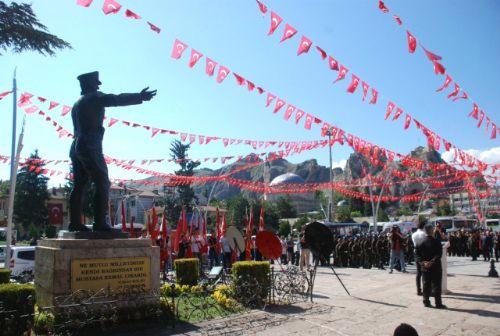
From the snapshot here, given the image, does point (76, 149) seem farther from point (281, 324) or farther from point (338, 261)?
point (338, 261)

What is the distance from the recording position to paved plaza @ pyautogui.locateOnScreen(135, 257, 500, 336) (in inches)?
260

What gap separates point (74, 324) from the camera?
6.09 meters

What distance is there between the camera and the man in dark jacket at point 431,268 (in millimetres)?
8352

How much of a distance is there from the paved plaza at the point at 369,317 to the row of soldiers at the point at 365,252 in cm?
799

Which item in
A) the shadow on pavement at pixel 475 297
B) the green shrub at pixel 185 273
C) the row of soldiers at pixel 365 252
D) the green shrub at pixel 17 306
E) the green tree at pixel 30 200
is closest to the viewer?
the green shrub at pixel 17 306

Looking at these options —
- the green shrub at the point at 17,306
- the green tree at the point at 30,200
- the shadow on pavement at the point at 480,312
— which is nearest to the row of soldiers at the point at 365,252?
the shadow on pavement at the point at 480,312

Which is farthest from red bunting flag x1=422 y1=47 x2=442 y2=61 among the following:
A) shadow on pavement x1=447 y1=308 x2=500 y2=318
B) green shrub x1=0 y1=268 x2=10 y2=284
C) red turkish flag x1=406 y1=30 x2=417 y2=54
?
green shrub x1=0 y1=268 x2=10 y2=284

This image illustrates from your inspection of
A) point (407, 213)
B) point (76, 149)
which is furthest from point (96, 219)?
point (407, 213)

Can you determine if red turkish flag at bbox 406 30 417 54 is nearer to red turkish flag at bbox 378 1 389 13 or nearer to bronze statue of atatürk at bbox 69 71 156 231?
red turkish flag at bbox 378 1 389 13

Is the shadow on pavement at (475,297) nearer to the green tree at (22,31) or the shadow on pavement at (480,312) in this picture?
the shadow on pavement at (480,312)

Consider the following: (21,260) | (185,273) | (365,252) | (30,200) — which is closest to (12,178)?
(21,260)

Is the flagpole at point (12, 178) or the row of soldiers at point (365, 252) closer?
the flagpole at point (12, 178)

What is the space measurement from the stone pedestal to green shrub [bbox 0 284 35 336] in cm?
74

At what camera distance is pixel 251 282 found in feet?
28.3
